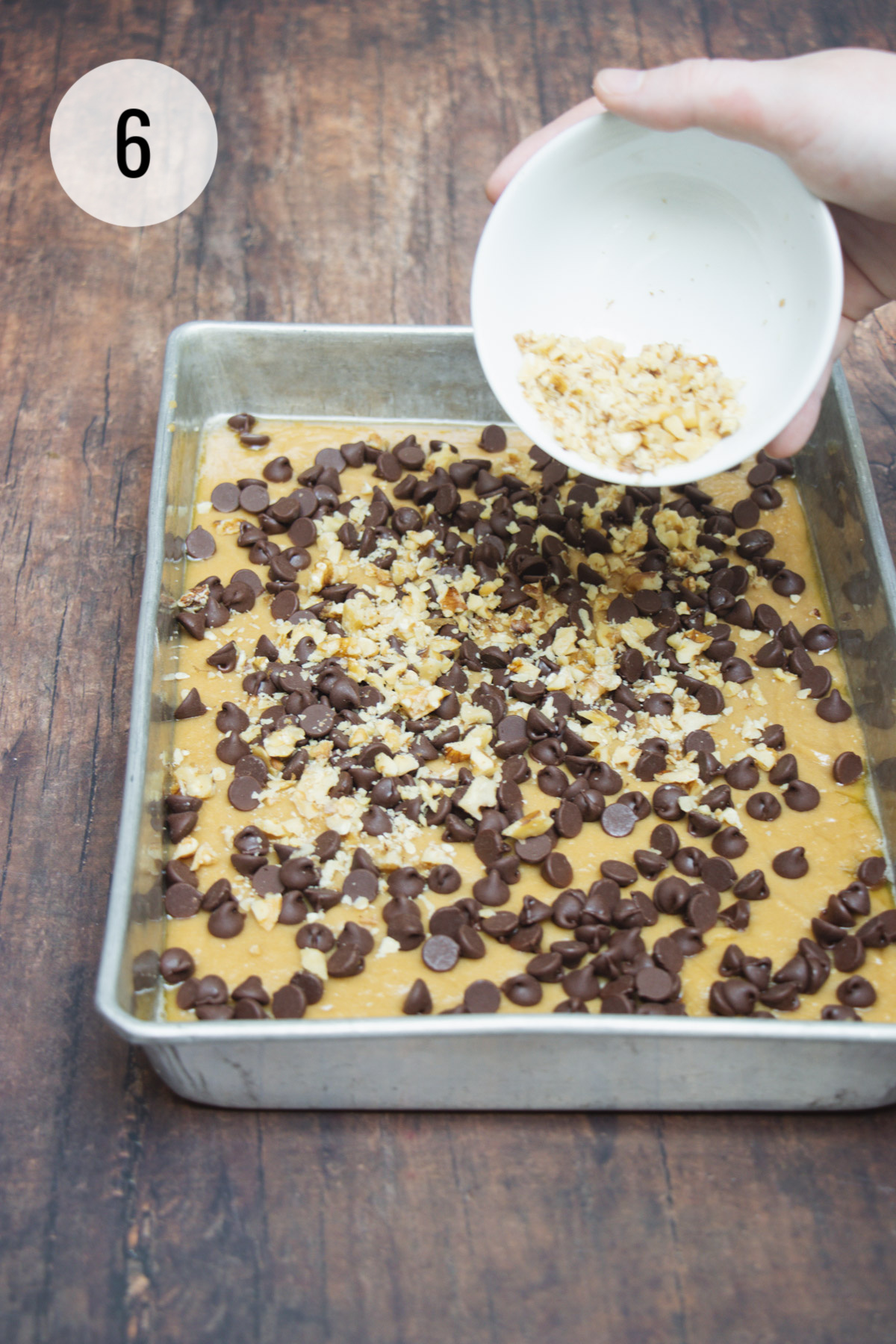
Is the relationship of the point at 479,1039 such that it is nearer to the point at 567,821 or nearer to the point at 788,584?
the point at 567,821

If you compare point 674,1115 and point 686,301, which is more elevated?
point 686,301

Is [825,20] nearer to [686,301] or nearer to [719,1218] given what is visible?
[686,301]

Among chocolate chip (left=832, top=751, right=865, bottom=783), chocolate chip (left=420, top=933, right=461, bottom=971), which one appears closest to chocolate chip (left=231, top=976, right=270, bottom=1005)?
chocolate chip (left=420, top=933, right=461, bottom=971)

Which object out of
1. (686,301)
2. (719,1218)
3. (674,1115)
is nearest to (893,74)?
(686,301)

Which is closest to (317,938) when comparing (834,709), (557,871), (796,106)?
(557,871)

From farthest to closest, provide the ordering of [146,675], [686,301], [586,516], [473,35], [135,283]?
1. [473,35]
2. [135,283]
3. [586,516]
4. [686,301]
5. [146,675]

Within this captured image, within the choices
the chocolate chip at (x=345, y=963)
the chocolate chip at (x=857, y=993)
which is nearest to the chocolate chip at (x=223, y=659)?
the chocolate chip at (x=345, y=963)
